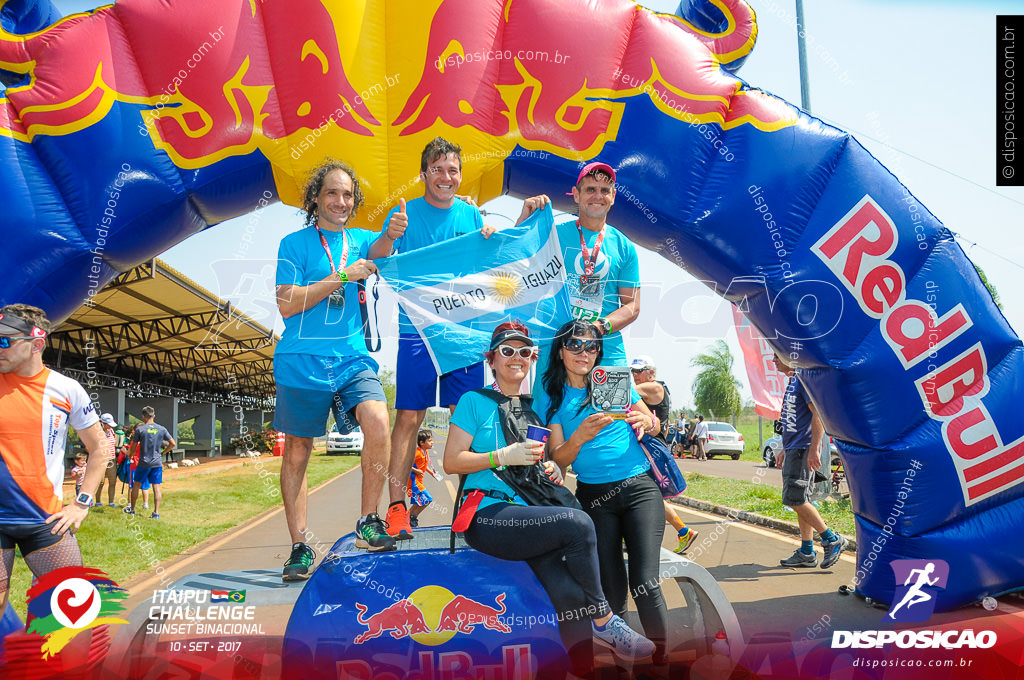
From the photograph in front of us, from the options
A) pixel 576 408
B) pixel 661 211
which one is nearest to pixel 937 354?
pixel 661 211

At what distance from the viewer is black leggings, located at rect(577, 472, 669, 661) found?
3.07 metres

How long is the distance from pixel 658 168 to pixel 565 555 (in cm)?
253

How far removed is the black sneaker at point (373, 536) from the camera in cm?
339

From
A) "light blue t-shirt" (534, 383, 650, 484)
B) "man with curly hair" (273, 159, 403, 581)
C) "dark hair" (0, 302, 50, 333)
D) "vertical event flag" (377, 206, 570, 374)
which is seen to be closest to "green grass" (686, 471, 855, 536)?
"light blue t-shirt" (534, 383, 650, 484)

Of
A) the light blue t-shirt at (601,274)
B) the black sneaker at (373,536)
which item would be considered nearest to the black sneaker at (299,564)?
the black sneaker at (373,536)

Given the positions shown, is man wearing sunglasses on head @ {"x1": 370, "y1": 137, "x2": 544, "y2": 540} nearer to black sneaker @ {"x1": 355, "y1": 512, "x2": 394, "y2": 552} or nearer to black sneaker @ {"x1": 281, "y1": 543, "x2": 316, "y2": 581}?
black sneaker @ {"x1": 355, "y1": 512, "x2": 394, "y2": 552}

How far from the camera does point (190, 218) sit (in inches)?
166

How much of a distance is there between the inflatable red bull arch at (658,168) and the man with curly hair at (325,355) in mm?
665

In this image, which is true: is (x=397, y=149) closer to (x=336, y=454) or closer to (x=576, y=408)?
(x=576, y=408)

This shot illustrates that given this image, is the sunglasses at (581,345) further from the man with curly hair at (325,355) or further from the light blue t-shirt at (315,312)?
the light blue t-shirt at (315,312)

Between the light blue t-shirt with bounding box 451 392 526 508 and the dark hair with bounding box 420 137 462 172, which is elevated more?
the dark hair with bounding box 420 137 462 172

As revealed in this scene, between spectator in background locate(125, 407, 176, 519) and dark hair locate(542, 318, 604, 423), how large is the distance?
8.46 meters

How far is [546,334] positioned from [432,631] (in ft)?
5.25

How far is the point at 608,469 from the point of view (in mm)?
3250
